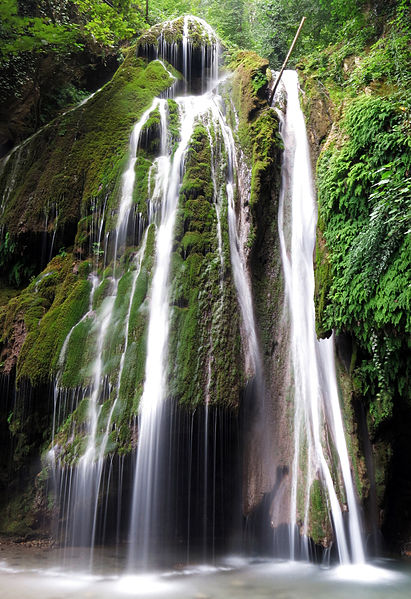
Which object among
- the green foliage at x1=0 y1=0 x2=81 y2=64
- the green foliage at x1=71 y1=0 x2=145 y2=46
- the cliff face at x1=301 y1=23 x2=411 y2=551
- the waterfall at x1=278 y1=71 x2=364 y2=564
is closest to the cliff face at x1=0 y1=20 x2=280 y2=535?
the waterfall at x1=278 y1=71 x2=364 y2=564

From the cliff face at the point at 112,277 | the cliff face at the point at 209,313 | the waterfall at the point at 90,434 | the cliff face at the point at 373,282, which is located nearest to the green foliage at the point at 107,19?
the cliff face at the point at 112,277

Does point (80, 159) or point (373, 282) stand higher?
point (80, 159)

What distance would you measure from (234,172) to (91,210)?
2824mm

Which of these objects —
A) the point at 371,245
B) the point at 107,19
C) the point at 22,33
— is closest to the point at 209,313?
the point at 371,245

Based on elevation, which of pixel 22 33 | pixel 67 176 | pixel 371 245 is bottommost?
pixel 371 245

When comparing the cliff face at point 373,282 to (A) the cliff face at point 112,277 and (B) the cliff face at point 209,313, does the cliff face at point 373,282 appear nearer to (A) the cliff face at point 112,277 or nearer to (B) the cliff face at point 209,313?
(B) the cliff face at point 209,313

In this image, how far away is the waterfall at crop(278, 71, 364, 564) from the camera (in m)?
4.69

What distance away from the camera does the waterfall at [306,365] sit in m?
4.69

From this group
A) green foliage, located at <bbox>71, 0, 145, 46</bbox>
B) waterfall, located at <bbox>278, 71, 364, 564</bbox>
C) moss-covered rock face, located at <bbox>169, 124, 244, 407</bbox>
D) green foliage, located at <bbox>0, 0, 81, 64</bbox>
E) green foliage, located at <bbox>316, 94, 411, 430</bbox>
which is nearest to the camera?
green foliage, located at <bbox>316, 94, 411, 430</bbox>

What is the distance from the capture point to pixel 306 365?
5680 millimetres

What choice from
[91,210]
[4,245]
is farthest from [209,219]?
[4,245]

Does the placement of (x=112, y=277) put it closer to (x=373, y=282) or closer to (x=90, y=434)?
(x=90, y=434)

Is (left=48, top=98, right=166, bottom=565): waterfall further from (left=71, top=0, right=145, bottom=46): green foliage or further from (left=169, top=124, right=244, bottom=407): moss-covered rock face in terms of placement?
(left=71, top=0, right=145, bottom=46): green foliage

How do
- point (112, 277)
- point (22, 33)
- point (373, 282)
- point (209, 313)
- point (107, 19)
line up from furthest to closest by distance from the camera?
point (107, 19), point (22, 33), point (112, 277), point (209, 313), point (373, 282)
